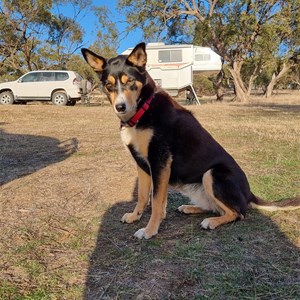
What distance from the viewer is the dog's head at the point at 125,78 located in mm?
2629

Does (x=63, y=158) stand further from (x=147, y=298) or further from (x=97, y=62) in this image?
(x=147, y=298)

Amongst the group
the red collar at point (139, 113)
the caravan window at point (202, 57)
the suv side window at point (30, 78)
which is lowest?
the red collar at point (139, 113)

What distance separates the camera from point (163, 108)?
8.86 ft

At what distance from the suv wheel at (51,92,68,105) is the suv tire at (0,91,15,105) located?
7.69ft

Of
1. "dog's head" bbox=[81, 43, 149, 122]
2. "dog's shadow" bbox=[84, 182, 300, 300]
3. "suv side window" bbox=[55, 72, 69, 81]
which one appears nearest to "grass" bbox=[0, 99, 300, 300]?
"dog's shadow" bbox=[84, 182, 300, 300]

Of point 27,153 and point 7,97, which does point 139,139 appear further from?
point 7,97

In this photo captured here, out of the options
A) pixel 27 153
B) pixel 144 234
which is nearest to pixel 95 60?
pixel 144 234

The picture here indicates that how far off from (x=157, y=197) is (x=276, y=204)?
1.15 m

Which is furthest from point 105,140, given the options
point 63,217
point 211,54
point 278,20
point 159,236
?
point 278,20

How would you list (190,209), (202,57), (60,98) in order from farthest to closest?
(202,57)
(60,98)
(190,209)

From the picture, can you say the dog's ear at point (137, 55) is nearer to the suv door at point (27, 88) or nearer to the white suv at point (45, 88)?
the white suv at point (45, 88)

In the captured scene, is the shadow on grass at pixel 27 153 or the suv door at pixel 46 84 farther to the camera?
the suv door at pixel 46 84

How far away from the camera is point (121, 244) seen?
2471 millimetres

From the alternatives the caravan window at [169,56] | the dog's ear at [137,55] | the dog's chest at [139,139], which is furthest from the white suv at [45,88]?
the dog's chest at [139,139]
